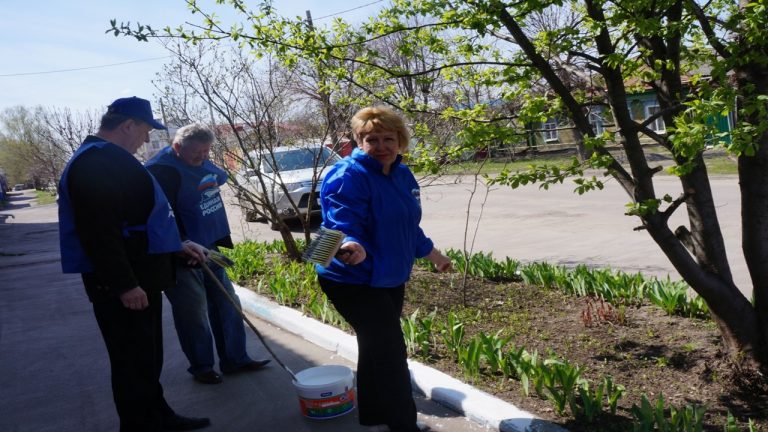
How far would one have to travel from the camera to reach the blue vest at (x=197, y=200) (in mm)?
4715

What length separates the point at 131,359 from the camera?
350 centimetres

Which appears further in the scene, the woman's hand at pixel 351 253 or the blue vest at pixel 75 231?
the blue vest at pixel 75 231

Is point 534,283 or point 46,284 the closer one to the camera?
point 534,283

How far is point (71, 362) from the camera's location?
5863mm

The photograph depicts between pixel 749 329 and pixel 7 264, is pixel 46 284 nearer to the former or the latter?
pixel 7 264

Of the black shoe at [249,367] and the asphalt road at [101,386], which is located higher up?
the black shoe at [249,367]

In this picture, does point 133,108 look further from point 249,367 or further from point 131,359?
point 249,367

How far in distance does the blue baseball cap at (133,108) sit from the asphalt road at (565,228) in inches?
135

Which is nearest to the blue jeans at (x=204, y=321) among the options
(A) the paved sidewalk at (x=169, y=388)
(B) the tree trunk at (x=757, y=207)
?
(A) the paved sidewalk at (x=169, y=388)

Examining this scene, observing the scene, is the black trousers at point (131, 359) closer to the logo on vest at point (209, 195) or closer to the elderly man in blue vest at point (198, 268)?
Result: the elderly man in blue vest at point (198, 268)

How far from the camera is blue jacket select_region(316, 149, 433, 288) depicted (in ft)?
11.1

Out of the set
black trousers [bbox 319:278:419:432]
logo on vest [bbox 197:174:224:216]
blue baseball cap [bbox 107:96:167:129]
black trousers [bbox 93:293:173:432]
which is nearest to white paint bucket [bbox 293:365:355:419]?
black trousers [bbox 319:278:419:432]

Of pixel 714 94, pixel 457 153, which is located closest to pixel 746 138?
pixel 714 94

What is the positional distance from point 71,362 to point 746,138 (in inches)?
208
